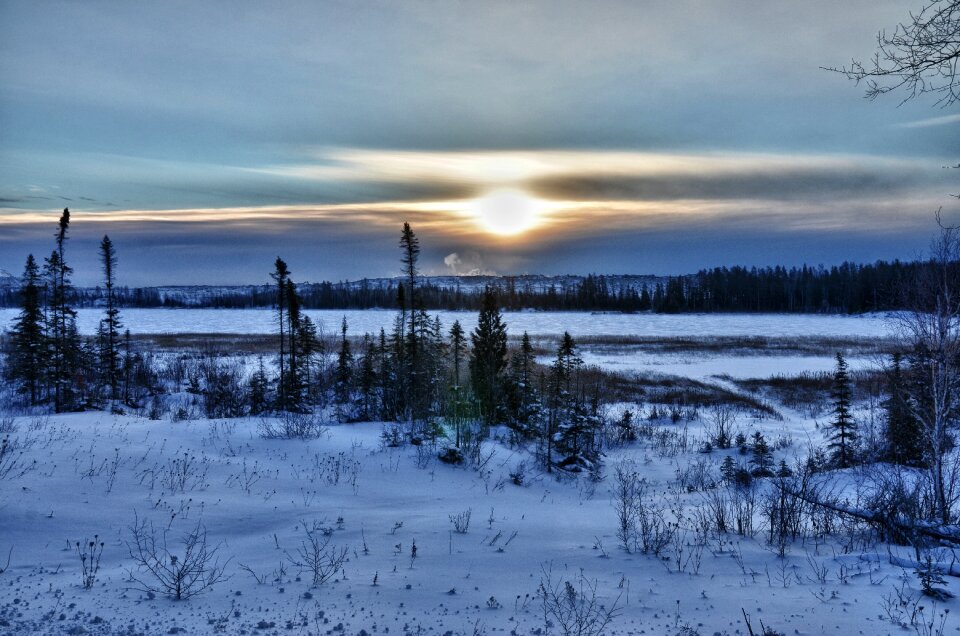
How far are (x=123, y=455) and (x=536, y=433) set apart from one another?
13304mm

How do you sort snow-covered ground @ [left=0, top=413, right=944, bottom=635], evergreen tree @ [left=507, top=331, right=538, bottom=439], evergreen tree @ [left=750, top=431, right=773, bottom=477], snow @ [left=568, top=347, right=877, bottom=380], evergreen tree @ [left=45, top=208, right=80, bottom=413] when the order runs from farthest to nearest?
snow @ [left=568, top=347, right=877, bottom=380] < evergreen tree @ [left=45, top=208, right=80, bottom=413] < evergreen tree @ [left=507, top=331, right=538, bottom=439] < evergreen tree @ [left=750, top=431, right=773, bottom=477] < snow-covered ground @ [left=0, top=413, right=944, bottom=635]

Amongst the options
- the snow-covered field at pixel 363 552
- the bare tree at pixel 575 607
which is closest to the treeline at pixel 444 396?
the snow-covered field at pixel 363 552

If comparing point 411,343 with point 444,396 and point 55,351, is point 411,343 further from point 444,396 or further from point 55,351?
point 55,351

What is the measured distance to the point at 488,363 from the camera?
77.2 feet

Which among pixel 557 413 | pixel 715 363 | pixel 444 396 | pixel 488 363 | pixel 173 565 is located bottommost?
pixel 715 363

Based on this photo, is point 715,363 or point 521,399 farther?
point 715,363

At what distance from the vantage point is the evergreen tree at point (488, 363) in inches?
914

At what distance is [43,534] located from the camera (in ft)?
23.3

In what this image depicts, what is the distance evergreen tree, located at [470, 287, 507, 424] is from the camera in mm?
23203

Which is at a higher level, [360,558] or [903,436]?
[360,558]

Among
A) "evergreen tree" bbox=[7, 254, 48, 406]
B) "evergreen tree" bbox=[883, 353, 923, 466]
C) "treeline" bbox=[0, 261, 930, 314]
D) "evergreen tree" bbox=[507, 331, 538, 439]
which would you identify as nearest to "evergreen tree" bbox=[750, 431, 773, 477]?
"evergreen tree" bbox=[883, 353, 923, 466]

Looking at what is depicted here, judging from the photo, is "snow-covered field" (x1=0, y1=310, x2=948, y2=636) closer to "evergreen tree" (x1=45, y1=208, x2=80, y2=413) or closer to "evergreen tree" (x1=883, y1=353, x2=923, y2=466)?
"evergreen tree" (x1=883, y1=353, x2=923, y2=466)

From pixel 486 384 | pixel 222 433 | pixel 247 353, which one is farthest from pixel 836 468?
pixel 247 353

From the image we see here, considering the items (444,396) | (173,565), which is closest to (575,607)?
(173,565)
